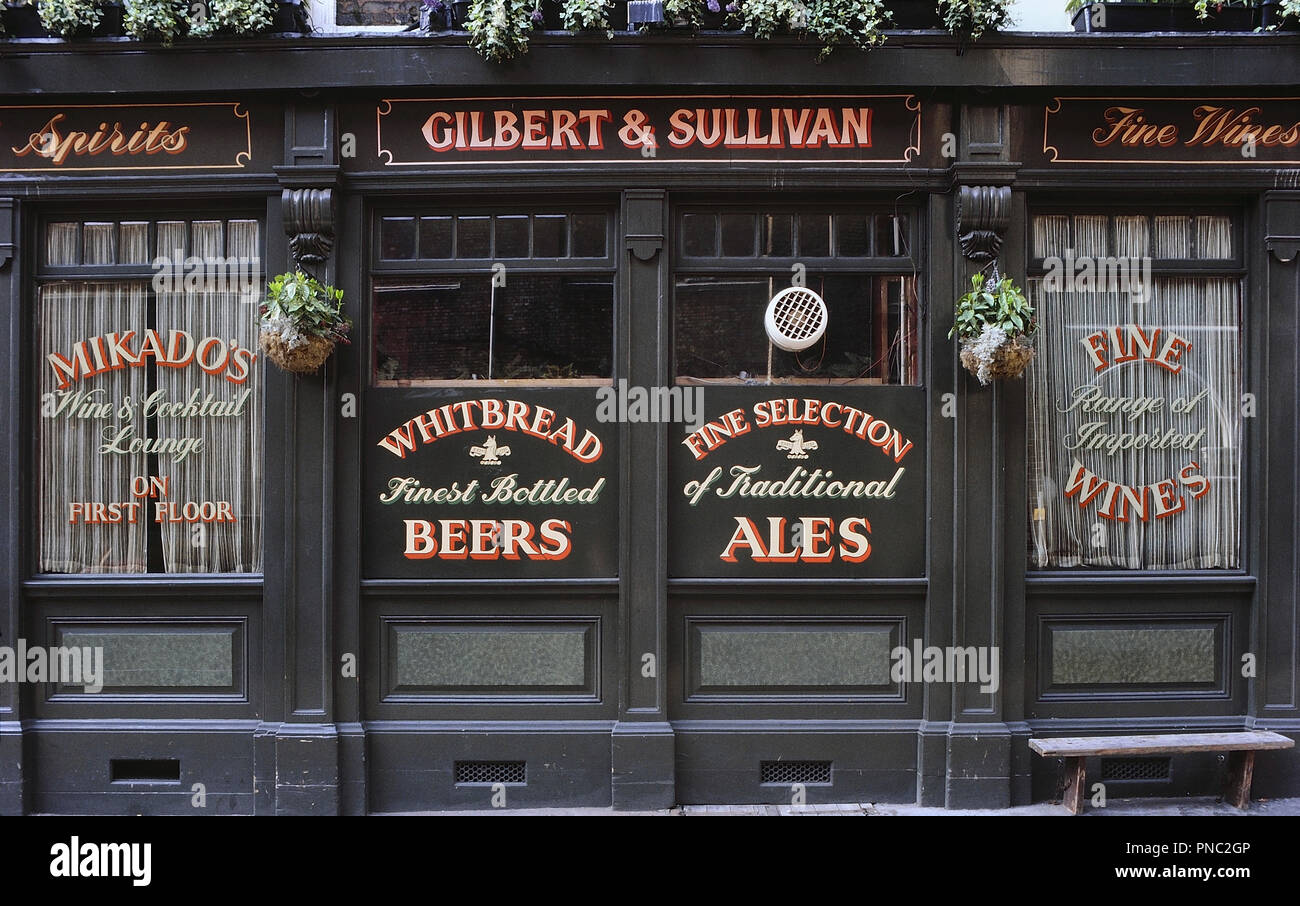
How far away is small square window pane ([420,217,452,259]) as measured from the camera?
734 cm

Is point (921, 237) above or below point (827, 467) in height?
above

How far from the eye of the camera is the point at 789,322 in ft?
24.0

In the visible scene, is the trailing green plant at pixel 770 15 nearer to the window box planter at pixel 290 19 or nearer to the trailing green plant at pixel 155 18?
the window box planter at pixel 290 19

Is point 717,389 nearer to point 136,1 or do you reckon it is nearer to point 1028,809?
point 1028,809

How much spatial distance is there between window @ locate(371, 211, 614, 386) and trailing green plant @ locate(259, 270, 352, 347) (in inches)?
21.9

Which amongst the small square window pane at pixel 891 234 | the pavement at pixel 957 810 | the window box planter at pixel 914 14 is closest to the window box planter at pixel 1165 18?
the window box planter at pixel 914 14

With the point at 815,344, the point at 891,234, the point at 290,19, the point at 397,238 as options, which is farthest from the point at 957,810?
the point at 290,19

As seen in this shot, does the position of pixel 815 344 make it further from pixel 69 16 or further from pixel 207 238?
pixel 69 16

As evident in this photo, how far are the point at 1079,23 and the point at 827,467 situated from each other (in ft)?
12.1

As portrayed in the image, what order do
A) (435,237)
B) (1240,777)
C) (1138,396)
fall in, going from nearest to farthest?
(1240,777) < (435,237) < (1138,396)

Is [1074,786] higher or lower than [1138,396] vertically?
lower

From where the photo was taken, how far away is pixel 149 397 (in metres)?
7.41

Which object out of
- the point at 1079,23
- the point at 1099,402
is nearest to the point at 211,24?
the point at 1079,23

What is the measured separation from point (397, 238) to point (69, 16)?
2.60m
